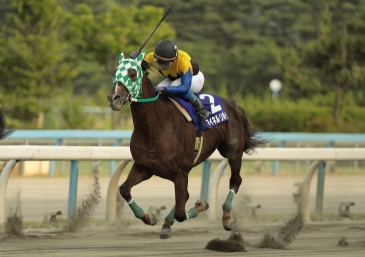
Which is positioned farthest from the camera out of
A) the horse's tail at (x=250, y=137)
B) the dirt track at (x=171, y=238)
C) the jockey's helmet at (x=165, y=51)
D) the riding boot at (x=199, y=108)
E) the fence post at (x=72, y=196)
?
the horse's tail at (x=250, y=137)

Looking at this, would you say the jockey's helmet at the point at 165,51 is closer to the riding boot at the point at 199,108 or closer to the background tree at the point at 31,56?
the riding boot at the point at 199,108

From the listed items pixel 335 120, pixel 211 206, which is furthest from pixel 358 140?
pixel 211 206

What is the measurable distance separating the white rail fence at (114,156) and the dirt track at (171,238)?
0.24m

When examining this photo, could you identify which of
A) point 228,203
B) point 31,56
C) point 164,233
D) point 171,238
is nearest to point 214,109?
point 228,203

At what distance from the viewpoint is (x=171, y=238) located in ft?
26.0

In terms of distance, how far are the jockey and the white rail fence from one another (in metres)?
1.40

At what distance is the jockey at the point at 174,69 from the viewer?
7.12 metres

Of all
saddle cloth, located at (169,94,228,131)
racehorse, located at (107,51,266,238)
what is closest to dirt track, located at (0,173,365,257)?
racehorse, located at (107,51,266,238)

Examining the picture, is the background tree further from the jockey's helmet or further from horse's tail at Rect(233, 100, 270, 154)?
the jockey's helmet

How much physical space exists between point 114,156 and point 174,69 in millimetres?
1653

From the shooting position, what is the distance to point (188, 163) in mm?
7156

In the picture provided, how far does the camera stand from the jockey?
Answer: 280 inches

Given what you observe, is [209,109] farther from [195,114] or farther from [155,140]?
[155,140]

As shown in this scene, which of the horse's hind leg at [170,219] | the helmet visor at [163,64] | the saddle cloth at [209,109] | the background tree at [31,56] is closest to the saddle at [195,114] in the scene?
the saddle cloth at [209,109]
